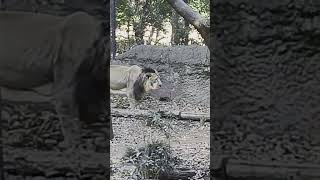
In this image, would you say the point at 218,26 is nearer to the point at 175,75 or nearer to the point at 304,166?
the point at 304,166

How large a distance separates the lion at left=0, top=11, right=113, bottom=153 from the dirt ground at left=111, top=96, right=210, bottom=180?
202 cm

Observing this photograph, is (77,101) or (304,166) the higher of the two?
(77,101)

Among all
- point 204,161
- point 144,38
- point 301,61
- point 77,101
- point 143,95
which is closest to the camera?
point 301,61

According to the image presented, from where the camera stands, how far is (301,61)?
3.26 ft

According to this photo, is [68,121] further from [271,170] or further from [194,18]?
[194,18]

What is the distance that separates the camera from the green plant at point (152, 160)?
3111 mm

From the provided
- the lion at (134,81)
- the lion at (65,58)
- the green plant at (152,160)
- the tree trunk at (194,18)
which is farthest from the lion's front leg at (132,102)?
the lion at (65,58)

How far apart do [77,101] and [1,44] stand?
0.19 meters

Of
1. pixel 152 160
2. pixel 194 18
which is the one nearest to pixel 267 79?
pixel 194 18

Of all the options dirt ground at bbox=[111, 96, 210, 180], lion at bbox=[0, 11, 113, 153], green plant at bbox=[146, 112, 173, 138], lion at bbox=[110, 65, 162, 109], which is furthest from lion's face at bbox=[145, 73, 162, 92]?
lion at bbox=[0, 11, 113, 153]

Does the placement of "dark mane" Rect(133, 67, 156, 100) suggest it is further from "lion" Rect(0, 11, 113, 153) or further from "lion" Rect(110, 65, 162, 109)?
"lion" Rect(0, 11, 113, 153)

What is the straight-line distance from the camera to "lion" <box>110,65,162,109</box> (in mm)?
4996

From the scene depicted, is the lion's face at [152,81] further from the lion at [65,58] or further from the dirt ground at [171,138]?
the lion at [65,58]

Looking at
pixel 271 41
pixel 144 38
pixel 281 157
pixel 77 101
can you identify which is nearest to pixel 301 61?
pixel 271 41
